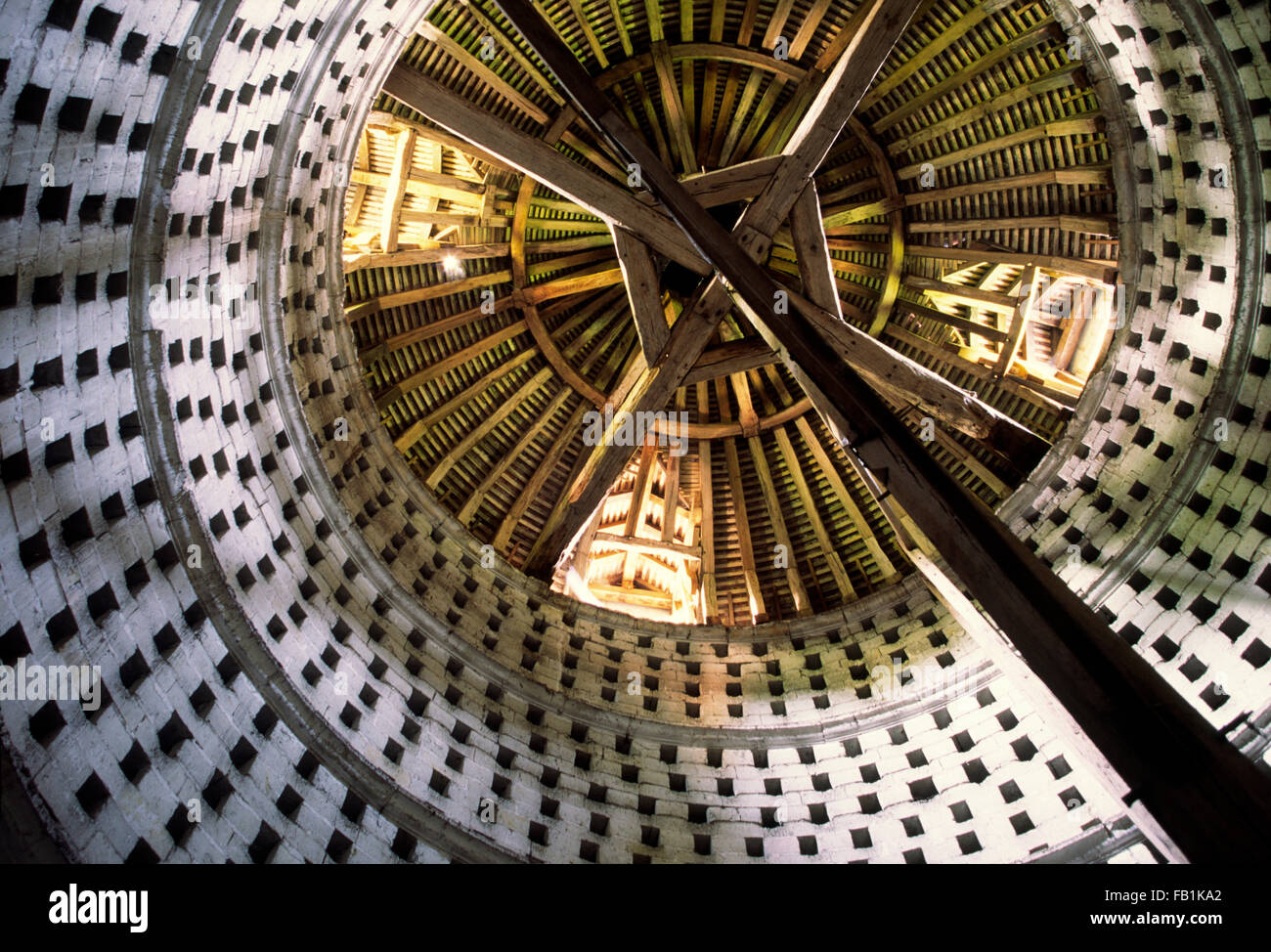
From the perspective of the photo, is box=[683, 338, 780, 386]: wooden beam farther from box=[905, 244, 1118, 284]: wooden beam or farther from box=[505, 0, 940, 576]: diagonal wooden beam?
box=[905, 244, 1118, 284]: wooden beam

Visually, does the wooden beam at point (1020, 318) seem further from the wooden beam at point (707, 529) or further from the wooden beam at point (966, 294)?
the wooden beam at point (707, 529)

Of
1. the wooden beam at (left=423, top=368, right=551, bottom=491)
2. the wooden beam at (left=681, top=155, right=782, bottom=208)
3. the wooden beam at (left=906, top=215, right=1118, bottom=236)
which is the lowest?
the wooden beam at (left=681, top=155, right=782, bottom=208)

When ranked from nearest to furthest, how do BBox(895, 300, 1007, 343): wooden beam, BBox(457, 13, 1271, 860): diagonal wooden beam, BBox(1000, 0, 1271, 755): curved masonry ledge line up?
BBox(457, 13, 1271, 860): diagonal wooden beam < BBox(1000, 0, 1271, 755): curved masonry ledge < BBox(895, 300, 1007, 343): wooden beam

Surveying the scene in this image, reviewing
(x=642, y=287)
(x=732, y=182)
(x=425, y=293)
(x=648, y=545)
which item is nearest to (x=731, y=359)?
(x=642, y=287)

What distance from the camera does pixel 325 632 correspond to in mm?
15320

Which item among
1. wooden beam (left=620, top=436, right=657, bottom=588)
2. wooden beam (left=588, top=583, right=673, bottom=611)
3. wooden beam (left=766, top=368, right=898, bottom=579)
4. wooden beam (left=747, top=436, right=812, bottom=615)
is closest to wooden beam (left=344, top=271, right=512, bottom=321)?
wooden beam (left=620, top=436, right=657, bottom=588)

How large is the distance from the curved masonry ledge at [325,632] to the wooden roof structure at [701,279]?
125 inches

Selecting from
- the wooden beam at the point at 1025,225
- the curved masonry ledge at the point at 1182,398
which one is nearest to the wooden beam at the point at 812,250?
the curved masonry ledge at the point at 1182,398

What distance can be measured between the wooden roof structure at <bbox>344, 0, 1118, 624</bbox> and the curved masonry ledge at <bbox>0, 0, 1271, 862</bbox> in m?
3.16

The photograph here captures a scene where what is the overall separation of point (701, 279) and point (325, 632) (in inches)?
429

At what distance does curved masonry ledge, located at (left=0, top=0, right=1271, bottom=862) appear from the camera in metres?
10.8

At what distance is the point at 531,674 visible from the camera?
18797mm
